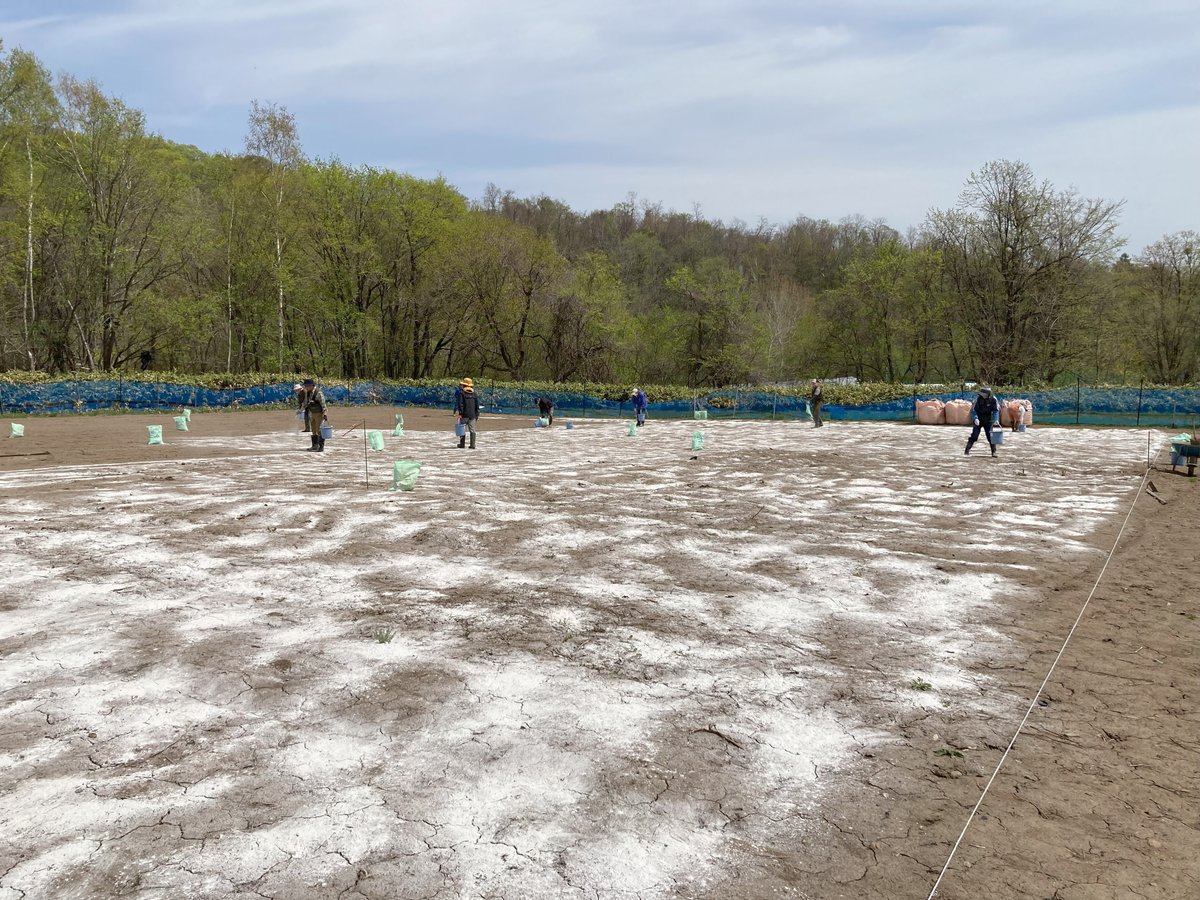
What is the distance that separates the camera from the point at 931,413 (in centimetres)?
3672

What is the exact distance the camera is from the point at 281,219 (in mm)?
52719

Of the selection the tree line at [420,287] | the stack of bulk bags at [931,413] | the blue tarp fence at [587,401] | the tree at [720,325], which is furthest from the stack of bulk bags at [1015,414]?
the tree at [720,325]

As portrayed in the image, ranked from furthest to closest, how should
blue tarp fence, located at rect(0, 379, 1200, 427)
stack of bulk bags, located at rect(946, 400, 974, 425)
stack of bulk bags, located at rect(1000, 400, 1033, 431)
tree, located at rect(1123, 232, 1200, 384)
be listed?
tree, located at rect(1123, 232, 1200, 384)
blue tarp fence, located at rect(0, 379, 1200, 427)
stack of bulk bags, located at rect(946, 400, 974, 425)
stack of bulk bags, located at rect(1000, 400, 1033, 431)

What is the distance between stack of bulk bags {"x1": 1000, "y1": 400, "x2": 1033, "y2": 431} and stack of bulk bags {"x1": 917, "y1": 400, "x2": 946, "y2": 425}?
2.64 m

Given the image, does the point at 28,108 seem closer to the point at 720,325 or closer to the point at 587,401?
the point at 587,401

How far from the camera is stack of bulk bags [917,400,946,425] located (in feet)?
120

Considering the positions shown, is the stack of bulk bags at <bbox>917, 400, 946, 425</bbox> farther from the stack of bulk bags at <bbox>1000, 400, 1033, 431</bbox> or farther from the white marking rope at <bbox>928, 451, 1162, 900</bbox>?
the white marking rope at <bbox>928, 451, 1162, 900</bbox>

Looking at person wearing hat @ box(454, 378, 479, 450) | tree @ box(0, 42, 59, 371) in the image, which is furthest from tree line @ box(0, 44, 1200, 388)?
person wearing hat @ box(454, 378, 479, 450)

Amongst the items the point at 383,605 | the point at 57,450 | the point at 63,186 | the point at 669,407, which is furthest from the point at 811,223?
the point at 383,605

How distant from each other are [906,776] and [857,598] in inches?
137

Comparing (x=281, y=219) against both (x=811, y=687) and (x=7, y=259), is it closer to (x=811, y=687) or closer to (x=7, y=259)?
(x=7, y=259)

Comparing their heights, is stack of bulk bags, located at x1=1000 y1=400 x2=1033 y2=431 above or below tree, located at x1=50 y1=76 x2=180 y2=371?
below

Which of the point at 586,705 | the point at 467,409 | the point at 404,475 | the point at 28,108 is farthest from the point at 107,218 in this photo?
the point at 586,705

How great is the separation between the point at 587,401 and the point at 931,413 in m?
19.4
